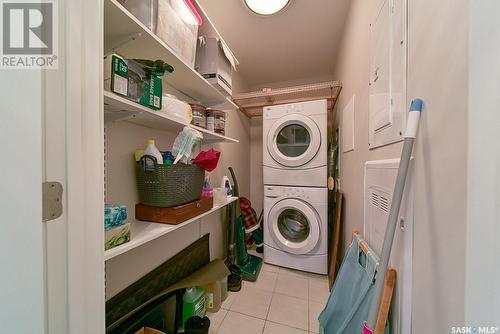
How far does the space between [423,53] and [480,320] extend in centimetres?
69

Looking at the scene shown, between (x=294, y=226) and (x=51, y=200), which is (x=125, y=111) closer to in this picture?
(x=51, y=200)

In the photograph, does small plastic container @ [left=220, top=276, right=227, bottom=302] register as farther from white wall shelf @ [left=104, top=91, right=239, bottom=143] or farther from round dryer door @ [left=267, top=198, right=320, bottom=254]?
white wall shelf @ [left=104, top=91, right=239, bottom=143]

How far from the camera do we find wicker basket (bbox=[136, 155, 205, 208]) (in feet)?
2.91

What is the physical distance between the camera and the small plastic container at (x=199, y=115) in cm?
122

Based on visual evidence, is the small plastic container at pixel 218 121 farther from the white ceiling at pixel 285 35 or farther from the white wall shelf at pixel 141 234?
the white ceiling at pixel 285 35

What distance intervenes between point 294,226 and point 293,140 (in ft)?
3.25

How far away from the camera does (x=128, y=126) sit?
955mm

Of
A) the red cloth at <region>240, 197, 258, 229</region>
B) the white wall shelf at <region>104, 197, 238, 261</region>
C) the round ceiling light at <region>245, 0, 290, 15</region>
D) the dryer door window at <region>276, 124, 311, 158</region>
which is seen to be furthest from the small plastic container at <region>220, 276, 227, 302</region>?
the round ceiling light at <region>245, 0, 290, 15</region>

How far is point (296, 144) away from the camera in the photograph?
200 cm

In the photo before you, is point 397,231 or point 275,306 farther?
point 275,306

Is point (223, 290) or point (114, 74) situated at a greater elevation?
point (114, 74)

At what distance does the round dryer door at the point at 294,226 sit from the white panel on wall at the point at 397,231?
87 centimetres

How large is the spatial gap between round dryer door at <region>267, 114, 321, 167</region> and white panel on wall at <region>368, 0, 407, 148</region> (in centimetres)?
82

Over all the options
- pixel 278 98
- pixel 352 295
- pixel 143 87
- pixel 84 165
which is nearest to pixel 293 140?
pixel 278 98
